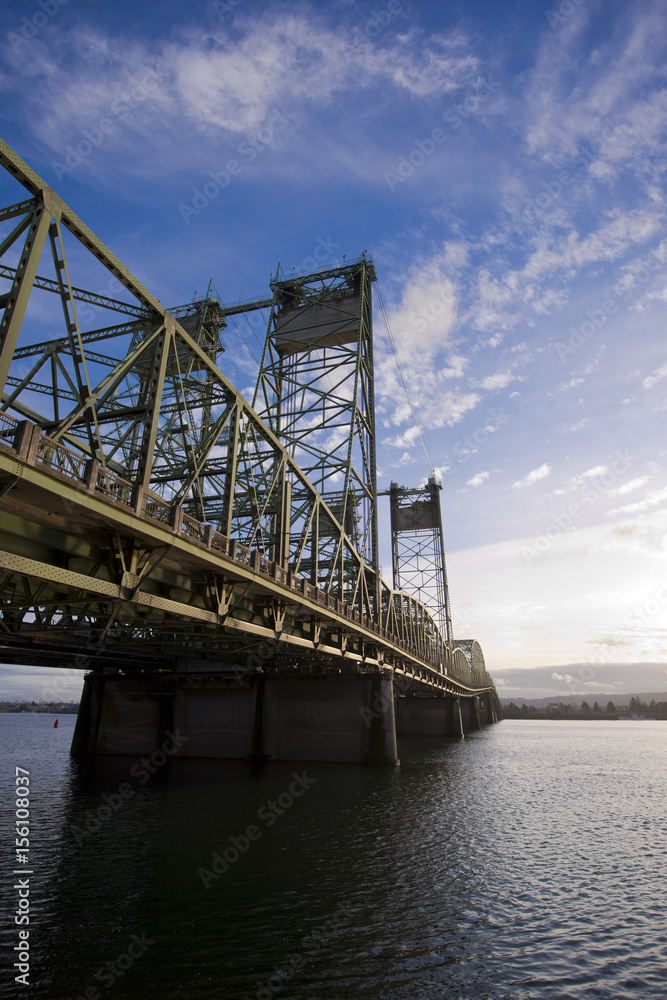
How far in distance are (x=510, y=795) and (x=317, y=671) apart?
54.4 feet

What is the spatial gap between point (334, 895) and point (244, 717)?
103 ft

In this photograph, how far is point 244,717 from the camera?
45.1 m

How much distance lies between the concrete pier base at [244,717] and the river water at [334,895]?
1123 cm

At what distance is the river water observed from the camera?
10969mm

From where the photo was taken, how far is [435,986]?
10766mm

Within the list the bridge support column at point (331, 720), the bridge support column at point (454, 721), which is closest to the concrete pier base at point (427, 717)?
the bridge support column at point (454, 721)

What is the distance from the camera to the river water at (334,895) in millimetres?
10969

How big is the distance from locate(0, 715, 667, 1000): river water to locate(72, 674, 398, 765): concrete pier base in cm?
1123

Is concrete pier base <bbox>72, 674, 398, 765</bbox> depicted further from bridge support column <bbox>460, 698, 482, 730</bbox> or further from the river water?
bridge support column <bbox>460, 698, 482, 730</bbox>

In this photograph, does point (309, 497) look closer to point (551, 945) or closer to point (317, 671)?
point (317, 671)

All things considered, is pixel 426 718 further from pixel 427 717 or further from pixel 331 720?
pixel 331 720

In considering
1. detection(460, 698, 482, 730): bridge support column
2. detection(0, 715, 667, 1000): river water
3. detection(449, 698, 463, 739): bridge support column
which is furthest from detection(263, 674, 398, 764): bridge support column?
detection(460, 698, 482, 730): bridge support column

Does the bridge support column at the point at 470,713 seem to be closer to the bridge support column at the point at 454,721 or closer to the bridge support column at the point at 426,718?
the bridge support column at the point at 454,721

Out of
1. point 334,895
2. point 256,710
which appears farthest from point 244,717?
point 334,895
